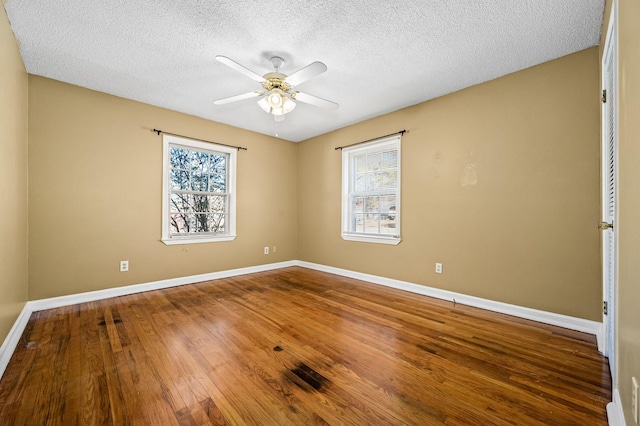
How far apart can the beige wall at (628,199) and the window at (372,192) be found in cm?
253

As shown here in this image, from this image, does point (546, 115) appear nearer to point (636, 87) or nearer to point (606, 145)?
point (606, 145)

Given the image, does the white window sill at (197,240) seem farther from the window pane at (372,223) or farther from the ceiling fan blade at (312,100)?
the ceiling fan blade at (312,100)

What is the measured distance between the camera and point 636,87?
107cm

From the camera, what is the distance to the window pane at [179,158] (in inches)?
155

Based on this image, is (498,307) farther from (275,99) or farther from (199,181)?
(199,181)

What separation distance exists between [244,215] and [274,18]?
125 inches

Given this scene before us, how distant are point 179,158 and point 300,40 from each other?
2.65m

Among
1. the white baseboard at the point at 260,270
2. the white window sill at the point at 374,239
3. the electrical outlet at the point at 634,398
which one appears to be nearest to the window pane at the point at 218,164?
the white baseboard at the point at 260,270

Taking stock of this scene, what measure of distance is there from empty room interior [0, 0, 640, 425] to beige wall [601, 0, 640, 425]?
2cm

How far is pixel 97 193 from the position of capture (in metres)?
3.27

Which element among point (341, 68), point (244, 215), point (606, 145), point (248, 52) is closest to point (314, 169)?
point (244, 215)

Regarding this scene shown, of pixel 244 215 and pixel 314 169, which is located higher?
pixel 314 169

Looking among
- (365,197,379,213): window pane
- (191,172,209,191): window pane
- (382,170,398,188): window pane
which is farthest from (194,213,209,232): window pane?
(382,170,398,188): window pane

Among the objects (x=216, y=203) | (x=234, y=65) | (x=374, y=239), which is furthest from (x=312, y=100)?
(x=216, y=203)
